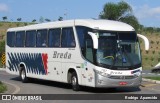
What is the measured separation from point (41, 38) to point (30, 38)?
1.74 meters

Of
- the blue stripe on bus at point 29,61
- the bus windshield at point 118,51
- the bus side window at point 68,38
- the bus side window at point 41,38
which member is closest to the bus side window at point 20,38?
the blue stripe on bus at point 29,61

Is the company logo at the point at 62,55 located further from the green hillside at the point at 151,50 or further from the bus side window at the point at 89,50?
the green hillside at the point at 151,50

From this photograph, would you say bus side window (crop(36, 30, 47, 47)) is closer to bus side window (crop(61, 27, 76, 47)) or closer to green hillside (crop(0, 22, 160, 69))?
bus side window (crop(61, 27, 76, 47))

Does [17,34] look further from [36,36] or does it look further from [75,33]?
[75,33]

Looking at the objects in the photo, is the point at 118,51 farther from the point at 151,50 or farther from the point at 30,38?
the point at 151,50

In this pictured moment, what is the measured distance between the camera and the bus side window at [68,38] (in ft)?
72.7

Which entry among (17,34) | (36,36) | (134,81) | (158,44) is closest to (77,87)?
(134,81)

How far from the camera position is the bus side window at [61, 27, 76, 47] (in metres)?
22.2

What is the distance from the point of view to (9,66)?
100 ft

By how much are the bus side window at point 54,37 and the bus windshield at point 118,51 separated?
11.7 feet

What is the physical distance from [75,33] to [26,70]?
7.08 metres

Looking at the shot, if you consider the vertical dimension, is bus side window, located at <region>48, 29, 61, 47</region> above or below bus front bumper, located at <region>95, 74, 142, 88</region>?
above

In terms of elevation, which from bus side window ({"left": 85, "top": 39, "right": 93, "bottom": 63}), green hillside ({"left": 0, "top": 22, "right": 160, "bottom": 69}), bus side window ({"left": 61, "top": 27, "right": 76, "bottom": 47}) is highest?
bus side window ({"left": 61, "top": 27, "right": 76, "bottom": 47})

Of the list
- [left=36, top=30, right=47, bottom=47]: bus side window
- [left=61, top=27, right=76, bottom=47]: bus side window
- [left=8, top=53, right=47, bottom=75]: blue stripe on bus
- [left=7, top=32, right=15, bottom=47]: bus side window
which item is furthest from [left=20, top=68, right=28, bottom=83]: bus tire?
[left=61, top=27, right=76, bottom=47]: bus side window
